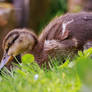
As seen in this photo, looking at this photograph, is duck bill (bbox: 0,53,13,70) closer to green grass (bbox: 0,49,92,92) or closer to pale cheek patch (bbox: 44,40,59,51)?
pale cheek patch (bbox: 44,40,59,51)

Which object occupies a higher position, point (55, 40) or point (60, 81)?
point (60, 81)

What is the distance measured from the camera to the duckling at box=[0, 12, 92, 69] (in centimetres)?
252

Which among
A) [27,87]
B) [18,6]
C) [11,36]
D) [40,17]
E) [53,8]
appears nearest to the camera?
[27,87]

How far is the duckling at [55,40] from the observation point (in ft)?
8.28

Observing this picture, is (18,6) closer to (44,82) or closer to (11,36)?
(11,36)

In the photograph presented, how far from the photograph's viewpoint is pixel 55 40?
8.62ft

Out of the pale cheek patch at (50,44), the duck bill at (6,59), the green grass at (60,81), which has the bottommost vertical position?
the duck bill at (6,59)

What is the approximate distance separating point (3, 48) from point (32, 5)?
179 inches

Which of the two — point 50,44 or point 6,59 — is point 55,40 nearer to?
point 50,44

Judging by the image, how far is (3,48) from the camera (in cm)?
264

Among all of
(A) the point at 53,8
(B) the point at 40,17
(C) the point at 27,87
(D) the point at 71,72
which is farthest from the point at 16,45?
(A) the point at 53,8

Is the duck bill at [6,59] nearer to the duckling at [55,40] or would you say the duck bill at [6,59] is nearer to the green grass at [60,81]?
the duckling at [55,40]

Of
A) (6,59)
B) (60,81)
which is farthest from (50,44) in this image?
(60,81)

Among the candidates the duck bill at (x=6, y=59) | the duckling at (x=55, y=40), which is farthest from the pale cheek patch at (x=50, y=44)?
the duck bill at (x=6, y=59)
